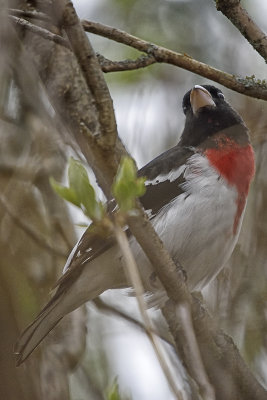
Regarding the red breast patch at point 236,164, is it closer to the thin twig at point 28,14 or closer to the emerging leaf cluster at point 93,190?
the thin twig at point 28,14

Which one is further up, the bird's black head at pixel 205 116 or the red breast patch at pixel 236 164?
the bird's black head at pixel 205 116

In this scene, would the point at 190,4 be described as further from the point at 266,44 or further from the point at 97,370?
the point at 97,370

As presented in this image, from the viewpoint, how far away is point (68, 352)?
338 cm

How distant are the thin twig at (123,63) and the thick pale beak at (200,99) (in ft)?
4.04

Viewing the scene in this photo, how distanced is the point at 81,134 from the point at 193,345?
724mm

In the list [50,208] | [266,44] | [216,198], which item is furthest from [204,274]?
[266,44]

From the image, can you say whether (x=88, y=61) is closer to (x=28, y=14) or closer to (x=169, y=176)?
(x=28, y=14)

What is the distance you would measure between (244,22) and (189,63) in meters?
0.32

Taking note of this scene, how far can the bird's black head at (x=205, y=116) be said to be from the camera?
477cm

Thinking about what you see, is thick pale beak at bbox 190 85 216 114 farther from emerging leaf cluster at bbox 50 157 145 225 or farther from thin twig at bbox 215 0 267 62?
emerging leaf cluster at bbox 50 157 145 225

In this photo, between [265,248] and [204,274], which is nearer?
[265,248]

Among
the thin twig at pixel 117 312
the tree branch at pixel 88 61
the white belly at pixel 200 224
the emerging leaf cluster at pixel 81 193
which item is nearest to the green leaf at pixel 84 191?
the emerging leaf cluster at pixel 81 193

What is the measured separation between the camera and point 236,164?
14.1ft

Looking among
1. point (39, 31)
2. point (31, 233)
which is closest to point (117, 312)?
point (31, 233)
